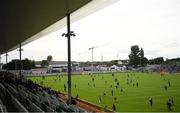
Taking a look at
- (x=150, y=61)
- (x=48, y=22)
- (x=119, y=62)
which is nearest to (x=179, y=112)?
(x=48, y=22)

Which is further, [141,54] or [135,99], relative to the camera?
[141,54]

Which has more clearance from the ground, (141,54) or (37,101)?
(141,54)

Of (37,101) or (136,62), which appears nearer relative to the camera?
(37,101)

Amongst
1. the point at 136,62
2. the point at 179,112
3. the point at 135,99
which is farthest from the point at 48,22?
the point at 136,62

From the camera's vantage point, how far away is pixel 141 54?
13962 cm

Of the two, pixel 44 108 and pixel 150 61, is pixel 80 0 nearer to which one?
pixel 44 108

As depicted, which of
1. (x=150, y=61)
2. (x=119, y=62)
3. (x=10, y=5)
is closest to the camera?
(x=10, y=5)

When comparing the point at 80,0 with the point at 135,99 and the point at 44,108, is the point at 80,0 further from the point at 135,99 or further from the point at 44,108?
the point at 135,99

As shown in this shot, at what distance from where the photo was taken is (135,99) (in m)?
31.4

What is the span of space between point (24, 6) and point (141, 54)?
126774 millimetres

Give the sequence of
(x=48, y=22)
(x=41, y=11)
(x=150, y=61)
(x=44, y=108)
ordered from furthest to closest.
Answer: (x=150, y=61) → (x=48, y=22) → (x=41, y=11) → (x=44, y=108)

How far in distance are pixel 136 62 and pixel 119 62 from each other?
42750mm

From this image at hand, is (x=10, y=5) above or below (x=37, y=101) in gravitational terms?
above

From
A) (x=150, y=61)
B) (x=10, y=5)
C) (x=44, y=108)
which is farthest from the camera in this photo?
(x=150, y=61)
